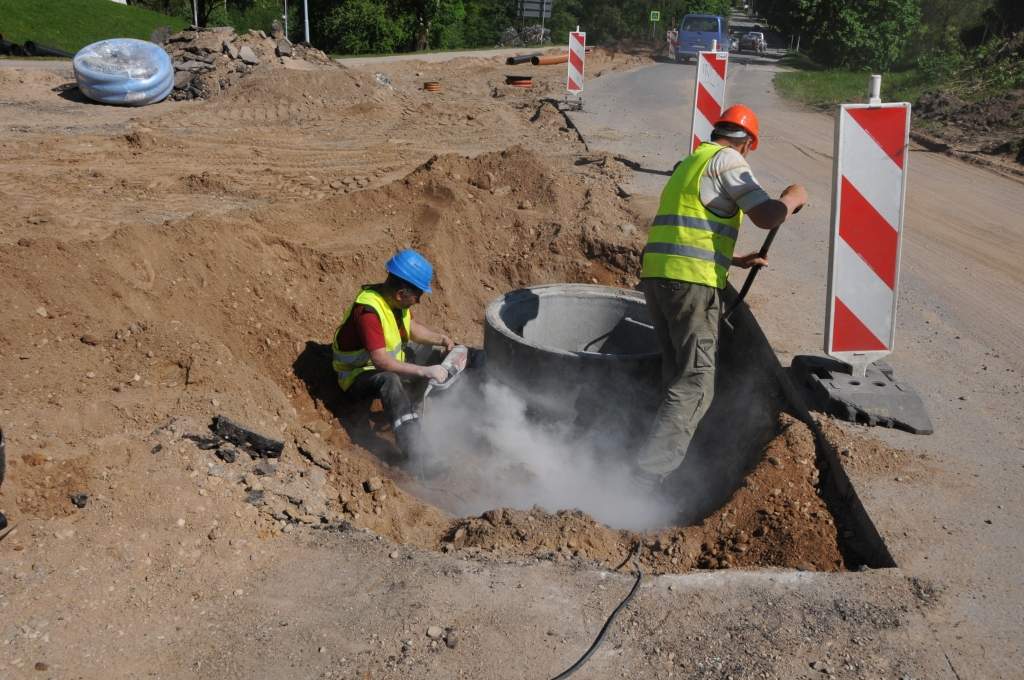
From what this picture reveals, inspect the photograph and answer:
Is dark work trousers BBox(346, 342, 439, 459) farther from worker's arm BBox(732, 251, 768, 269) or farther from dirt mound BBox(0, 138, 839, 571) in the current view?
worker's arm BBox(732, 251, 768, 269)

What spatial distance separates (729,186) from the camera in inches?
182

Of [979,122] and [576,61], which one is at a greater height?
[576,61]

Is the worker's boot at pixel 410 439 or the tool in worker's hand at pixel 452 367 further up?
the tool in worker's hand at pixel 452 367

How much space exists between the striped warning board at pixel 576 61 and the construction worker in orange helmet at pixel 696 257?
47.0ft

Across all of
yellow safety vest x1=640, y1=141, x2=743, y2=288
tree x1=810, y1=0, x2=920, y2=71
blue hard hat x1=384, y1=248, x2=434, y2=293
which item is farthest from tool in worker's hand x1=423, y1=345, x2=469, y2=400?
tree x1=810, y1=0, x2=920, y2=71

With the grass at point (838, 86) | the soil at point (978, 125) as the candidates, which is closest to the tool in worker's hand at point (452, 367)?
the soil at point (978, 125)

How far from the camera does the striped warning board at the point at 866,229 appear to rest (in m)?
4.71

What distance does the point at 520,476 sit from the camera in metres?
6.05

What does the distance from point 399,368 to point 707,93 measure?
22.0 ft

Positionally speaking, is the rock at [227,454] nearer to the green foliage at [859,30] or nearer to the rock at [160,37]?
the rock at [160,37]

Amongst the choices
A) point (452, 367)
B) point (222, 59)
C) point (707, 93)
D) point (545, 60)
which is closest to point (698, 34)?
point (545, 60)

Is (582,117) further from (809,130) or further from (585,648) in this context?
(585,648)

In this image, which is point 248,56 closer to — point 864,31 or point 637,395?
point 637,395

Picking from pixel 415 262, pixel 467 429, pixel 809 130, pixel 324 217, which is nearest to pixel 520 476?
pixel 467 429
